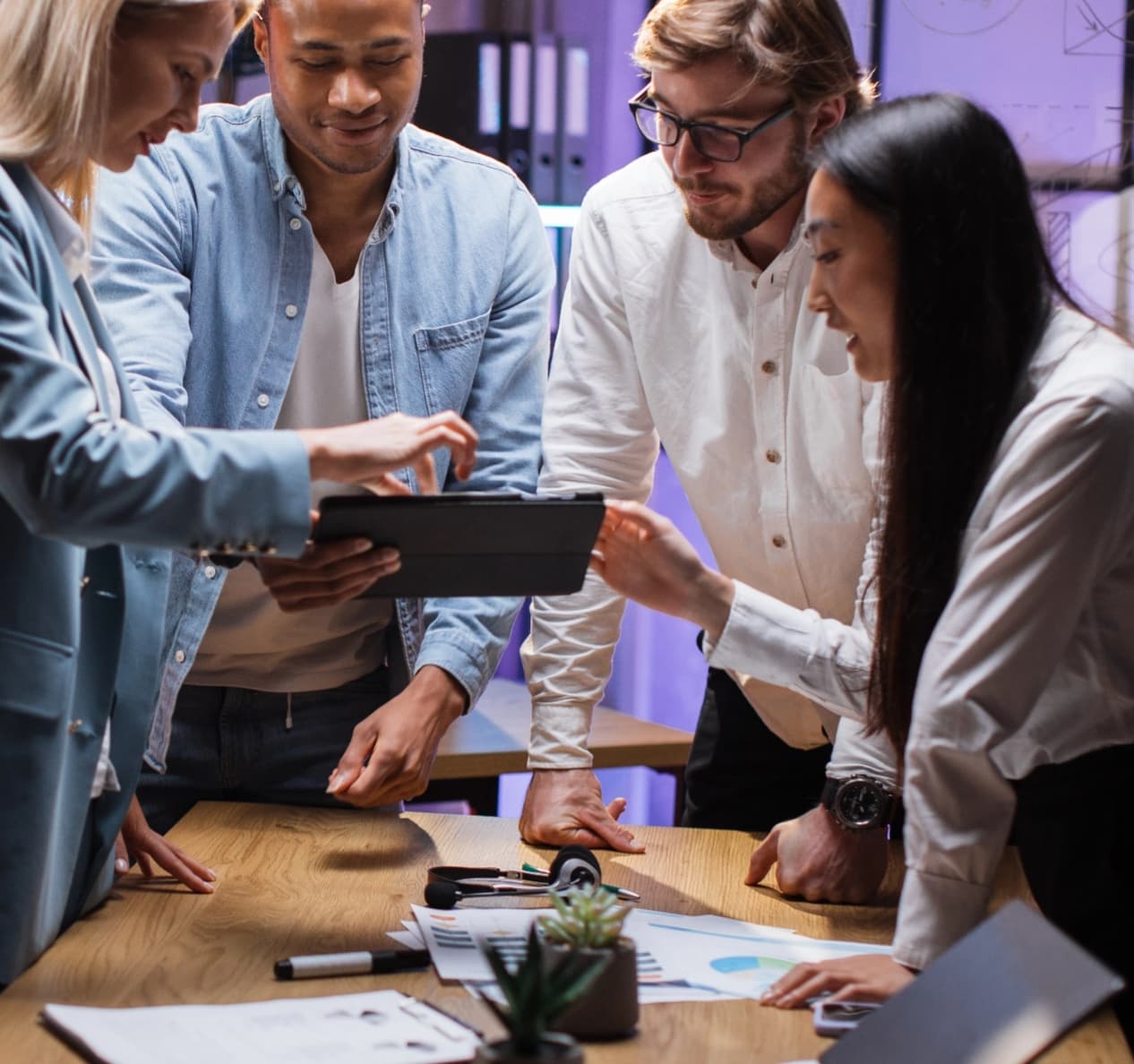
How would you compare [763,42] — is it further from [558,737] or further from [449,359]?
[558,737]

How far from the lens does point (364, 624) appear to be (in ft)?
7.33

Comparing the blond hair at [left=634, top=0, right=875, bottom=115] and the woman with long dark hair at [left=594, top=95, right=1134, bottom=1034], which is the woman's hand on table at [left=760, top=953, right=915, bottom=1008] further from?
the blond hair at [left=634, top=0, right=875, bottom=115]

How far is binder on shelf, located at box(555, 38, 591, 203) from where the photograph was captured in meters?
3.59

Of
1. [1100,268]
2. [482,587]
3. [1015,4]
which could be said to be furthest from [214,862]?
[1015,4]

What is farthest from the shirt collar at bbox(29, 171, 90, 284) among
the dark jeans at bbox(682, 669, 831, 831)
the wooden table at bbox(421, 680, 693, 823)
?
the wooden table at bbox(421, 680, 693, 823)

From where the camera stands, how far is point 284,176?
2.24 meters

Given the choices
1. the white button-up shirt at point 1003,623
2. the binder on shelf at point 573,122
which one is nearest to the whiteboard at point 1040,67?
the binder on shelf at point 573,122

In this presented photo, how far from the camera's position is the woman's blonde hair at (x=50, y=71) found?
4.70ft

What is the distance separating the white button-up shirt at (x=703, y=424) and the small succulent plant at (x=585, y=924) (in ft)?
2.55

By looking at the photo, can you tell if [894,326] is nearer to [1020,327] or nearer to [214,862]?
[1020,327]

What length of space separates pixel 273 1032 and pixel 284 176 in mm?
1375

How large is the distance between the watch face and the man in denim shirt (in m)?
0.54

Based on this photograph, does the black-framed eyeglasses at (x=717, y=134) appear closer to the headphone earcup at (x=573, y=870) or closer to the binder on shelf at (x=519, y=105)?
the headphone earcup at (x=573, y=870)

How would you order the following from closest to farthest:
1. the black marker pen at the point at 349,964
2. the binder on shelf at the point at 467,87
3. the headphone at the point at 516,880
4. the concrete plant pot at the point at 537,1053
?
the concrete plant pot at the point at 537,1053
the black marker pen at the point at 349,964
the headphone at the point at 516,880
the binder on shelf at the point at 467,87
